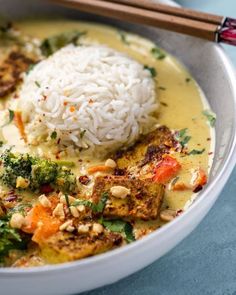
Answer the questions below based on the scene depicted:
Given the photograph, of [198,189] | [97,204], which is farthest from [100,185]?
[198,189]

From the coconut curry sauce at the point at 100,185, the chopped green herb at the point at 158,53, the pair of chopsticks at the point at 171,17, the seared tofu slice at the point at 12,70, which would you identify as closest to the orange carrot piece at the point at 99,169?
the coconut curry sauce at the point at 100,185

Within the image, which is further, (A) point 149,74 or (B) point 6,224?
(A) point 149,74

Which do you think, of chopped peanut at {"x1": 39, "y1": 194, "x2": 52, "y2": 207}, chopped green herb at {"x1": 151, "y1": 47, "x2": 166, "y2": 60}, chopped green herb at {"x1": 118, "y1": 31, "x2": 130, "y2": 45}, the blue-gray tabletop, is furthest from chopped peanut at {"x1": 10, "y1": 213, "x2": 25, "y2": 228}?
chopped green herb at {"x1": 118, "y1": 31, "x2": 130, "y2": 45}

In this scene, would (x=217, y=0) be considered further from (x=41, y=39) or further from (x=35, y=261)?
(x=35, y=261)

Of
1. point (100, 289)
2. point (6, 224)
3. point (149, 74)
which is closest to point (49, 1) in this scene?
point (149, 74)

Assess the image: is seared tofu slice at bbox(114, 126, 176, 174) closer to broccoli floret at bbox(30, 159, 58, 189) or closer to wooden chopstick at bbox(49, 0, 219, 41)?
broccoli floret at bbox(30, 159, 58, 189)

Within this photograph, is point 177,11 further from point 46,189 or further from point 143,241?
point 143,241

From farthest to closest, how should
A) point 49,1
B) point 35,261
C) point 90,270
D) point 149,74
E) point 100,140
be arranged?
point 49,1
point 149,74
point 100,140
point 35,261
point 90,270
